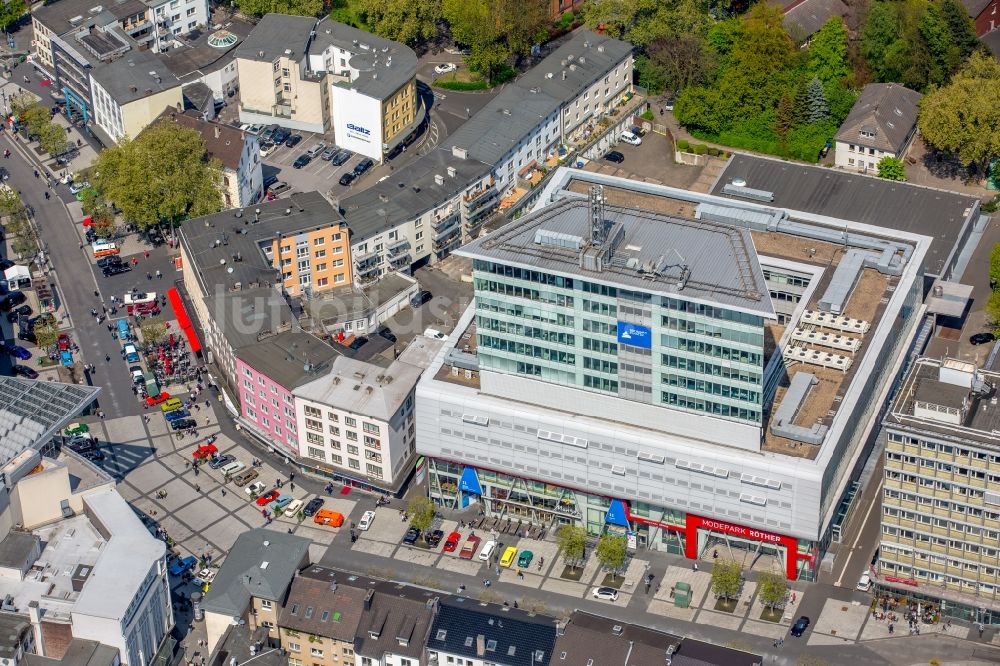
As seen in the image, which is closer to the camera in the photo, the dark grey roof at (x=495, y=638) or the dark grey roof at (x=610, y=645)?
the dark grey roof at (x=610, y=645)

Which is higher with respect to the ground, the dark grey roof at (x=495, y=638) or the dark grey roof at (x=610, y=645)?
the dark grey roof at (x=610, y=645)

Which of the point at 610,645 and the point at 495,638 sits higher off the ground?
the point at 610,645

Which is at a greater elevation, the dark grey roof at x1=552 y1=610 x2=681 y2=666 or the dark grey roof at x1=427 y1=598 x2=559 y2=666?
the dark grey roof at x1=552 y1=610 x2=681 y2=666

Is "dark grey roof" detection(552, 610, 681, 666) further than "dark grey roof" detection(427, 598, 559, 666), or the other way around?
"dark grey roof" detection(427, 598, 559, 666)

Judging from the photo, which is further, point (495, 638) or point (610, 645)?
point (495, 638)

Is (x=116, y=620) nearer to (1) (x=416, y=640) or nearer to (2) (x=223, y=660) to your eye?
(2) (x=223, y=660)
